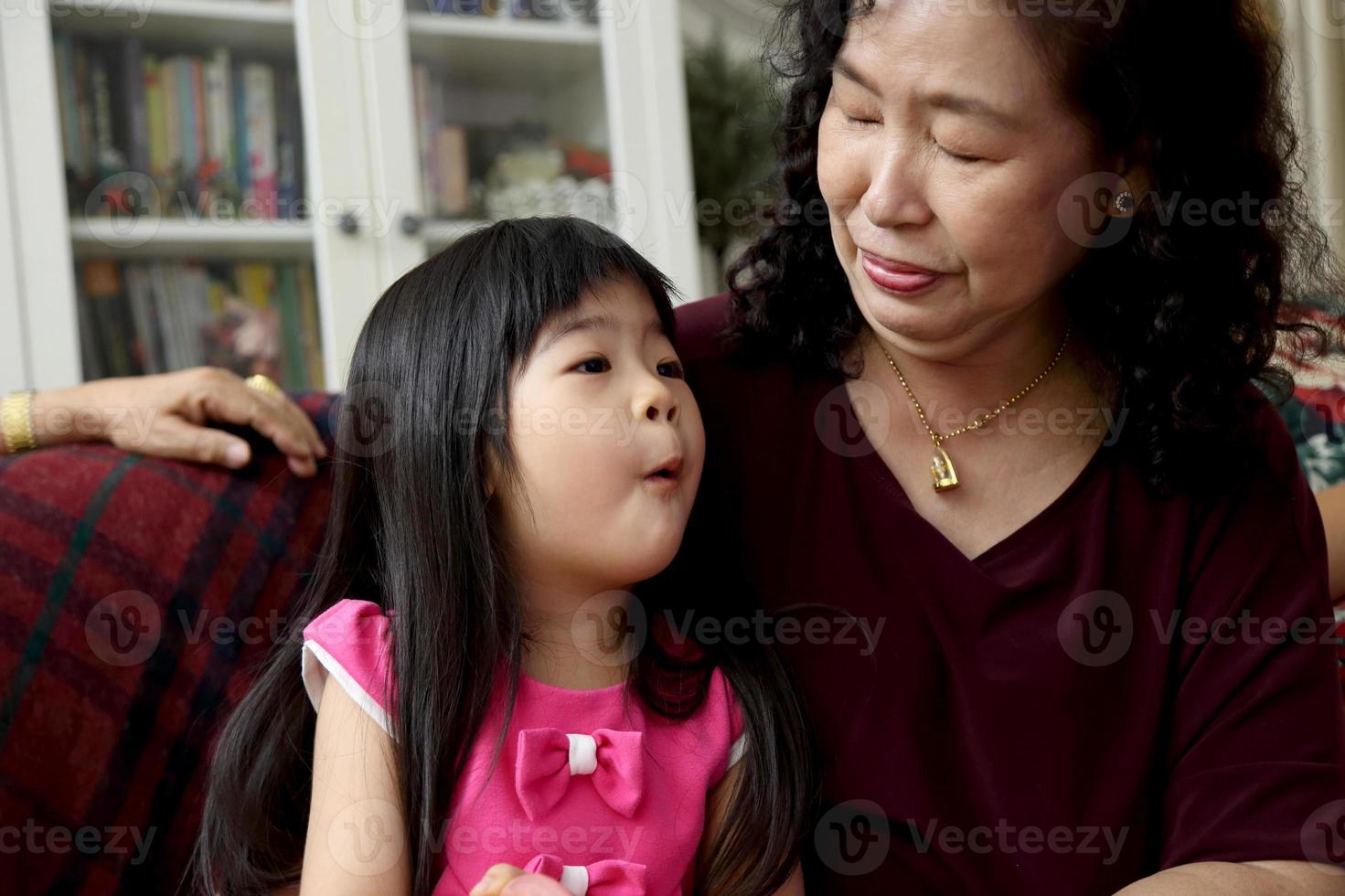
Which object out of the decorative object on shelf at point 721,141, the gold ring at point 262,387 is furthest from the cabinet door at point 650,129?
the gold ring at point 262,387

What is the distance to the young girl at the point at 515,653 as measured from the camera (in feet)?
3.42

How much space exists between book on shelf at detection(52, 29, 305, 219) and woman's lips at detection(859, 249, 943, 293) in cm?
173

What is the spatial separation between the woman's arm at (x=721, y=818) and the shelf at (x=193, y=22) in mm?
1928

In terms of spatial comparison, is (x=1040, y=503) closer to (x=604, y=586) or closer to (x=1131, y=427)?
(x=1131, y=427)

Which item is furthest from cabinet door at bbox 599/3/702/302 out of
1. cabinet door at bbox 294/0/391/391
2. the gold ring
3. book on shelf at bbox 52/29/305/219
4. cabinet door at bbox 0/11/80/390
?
the gold ring

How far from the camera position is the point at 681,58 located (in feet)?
9.24

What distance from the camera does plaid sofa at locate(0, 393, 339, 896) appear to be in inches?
50.6

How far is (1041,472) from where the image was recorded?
125cm

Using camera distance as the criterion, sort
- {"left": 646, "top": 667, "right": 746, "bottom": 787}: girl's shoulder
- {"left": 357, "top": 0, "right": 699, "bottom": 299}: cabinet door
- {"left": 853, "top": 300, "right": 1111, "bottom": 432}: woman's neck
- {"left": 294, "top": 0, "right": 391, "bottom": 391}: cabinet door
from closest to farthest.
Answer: {"left": 646, "top": 667, "right": 746, "bottom": 787}: girl's shoulder → {"left": 853, "top": 300, "right": 1111, "bottom": 432}: woman's neck → {"left": 294, "top": 0, "right": 391, "bottom": 391}: cabinet door → {"left": 357, "top": 0, "right": 699, "bottom": 299}: cabinet door

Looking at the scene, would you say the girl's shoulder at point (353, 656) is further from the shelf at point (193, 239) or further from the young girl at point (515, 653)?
the shelf at point (193, 239)

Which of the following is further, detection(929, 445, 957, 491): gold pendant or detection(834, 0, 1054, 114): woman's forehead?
detection(929, 445, 957, 491): gold pendant

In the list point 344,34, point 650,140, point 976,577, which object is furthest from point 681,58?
point 976,577

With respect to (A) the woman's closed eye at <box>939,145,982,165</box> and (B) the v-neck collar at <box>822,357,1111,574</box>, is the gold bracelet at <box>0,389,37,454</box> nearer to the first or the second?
(B) the v-neck collar at <box>822,357,1111,574</box>

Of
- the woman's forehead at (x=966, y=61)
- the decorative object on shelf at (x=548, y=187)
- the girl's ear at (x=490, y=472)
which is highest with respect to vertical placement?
the decorative object on shelf at (x=548, y=187)
